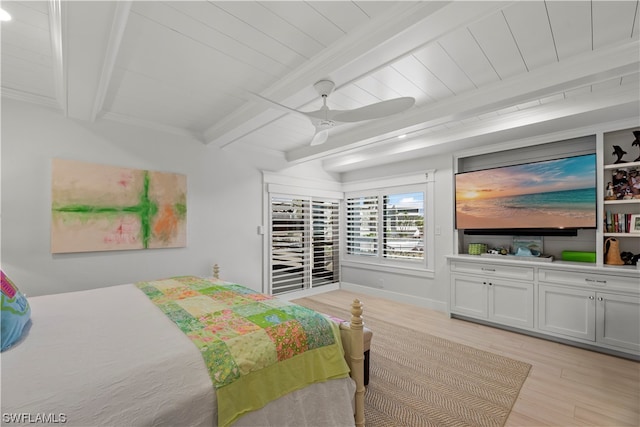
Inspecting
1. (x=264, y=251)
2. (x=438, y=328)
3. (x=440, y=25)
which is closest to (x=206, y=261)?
(x=264, y=251)

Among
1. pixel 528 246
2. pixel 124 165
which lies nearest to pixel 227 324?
pixel 124 165

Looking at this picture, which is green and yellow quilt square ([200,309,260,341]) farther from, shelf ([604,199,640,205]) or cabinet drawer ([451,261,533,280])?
shelf ([604,199,640,205])

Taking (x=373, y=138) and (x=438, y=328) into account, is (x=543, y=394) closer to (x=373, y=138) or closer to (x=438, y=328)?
(x=438, y=328)

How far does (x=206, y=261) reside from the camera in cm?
391

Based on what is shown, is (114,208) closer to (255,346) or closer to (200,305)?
(200,305)

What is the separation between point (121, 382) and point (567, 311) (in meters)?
3.93

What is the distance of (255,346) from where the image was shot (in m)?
1.55

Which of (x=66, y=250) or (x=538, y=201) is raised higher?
(x=538, y=201)

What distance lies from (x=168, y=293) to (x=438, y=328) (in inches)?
122

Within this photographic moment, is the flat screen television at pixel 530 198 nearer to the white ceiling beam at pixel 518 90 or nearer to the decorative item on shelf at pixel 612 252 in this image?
the decorative item on shelf at pixel 612 252

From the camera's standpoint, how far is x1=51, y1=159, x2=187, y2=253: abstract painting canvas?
2.89 m

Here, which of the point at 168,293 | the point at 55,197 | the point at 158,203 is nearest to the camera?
the point at 168,293

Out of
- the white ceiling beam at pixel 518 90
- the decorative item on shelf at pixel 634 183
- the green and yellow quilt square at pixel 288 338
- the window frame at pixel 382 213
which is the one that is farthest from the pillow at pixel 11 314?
the decorative item on shelf at pixel 634 183

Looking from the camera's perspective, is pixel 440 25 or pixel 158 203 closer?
pixel 440 25
